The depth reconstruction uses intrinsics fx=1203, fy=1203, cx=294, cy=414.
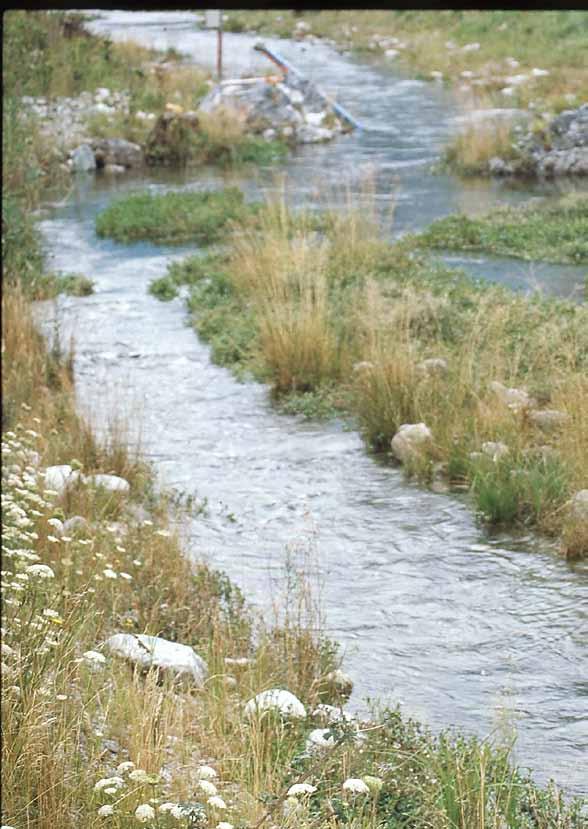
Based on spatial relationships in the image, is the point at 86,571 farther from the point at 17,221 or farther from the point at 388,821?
the point at 17,221

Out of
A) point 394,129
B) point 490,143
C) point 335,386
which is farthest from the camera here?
point 394,129

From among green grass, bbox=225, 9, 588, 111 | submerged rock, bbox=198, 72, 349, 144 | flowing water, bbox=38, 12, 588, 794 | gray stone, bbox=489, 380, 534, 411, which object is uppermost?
green grass, bbox=225, 9, 588, 111

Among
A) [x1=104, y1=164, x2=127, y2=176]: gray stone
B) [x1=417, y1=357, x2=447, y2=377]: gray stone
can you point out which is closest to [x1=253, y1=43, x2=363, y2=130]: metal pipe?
[x1=104, y1=164, x2=127, y2=176]: gray stone

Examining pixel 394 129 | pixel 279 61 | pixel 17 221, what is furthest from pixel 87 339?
pixel 279 61

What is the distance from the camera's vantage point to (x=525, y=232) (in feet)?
31.3

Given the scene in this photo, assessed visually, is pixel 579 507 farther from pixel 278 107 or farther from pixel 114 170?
pixel 278 107

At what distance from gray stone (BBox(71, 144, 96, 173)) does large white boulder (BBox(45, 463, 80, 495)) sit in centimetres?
1048

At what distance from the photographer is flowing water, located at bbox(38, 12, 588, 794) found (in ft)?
13.3

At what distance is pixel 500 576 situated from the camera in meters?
4.96

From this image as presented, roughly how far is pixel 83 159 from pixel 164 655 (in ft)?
40.4

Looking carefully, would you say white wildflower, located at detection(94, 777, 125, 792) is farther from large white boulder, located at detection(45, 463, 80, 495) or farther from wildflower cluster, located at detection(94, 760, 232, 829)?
large white boulder, located at detection(45, 463, 80, 495)

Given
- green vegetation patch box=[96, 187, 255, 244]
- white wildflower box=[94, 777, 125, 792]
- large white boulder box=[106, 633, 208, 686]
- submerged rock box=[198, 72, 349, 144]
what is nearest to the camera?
white wildflower box=[94, 777, 125, 792]

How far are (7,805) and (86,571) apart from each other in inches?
69.2

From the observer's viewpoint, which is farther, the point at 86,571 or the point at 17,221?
the point at 17,221
